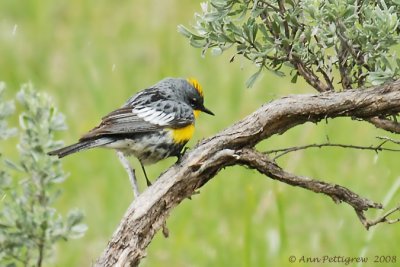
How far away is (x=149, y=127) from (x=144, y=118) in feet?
0.23

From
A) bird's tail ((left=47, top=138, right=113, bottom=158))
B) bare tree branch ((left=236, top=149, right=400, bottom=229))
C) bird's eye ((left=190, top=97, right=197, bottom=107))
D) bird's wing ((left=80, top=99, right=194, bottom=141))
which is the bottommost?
bare tree branch ((left=236, top=149, right=400, bottom=229))

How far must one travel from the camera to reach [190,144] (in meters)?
9.16

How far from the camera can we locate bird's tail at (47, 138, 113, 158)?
4.83 metres

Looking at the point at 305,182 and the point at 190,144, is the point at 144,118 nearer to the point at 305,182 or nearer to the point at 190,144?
the point at 305,182

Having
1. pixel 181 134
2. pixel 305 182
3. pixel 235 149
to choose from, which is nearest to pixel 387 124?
pixel 305 182

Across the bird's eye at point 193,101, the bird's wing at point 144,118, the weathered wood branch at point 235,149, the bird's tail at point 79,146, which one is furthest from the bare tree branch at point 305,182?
the bird's eye at point 193,101

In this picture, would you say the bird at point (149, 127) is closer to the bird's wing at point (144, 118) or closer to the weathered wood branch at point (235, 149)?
the bird's wing at point (144, 118)

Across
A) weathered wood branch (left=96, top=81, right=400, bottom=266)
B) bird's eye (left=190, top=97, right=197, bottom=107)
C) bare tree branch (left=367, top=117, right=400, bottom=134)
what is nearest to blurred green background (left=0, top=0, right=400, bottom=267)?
bird's eye (left=190, top=97, right=197, bottom=107)

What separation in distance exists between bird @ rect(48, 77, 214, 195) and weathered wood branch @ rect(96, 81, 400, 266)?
111 centimetres

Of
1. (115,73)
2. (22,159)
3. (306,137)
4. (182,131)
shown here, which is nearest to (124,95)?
(115,73)

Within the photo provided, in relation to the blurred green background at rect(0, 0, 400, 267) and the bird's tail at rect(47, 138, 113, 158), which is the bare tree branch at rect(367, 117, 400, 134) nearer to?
the blurred green background at rect(0, 0, 400, 267)

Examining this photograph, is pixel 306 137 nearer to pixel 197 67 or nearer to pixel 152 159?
pixel 197 67

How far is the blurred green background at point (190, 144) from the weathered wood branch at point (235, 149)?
1.32m

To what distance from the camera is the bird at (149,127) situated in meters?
5.62
